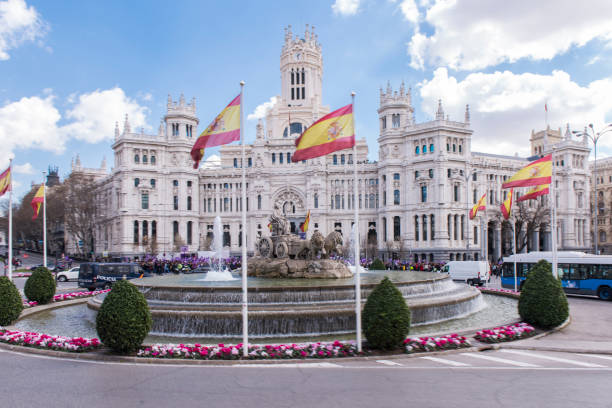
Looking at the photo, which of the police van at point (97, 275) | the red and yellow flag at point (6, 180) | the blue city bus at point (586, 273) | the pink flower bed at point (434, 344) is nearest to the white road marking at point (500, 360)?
the pink flower bed at point (434, 344)

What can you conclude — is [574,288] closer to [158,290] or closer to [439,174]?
[158,290]

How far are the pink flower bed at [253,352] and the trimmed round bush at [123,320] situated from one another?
511mm

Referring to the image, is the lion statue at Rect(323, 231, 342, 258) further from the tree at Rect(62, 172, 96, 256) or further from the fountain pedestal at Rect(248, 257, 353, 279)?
the tree at Rect(62, 172, 96, 256)

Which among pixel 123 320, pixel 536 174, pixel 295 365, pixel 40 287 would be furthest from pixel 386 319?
pixel 40 287

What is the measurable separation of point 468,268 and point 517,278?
5928 mm

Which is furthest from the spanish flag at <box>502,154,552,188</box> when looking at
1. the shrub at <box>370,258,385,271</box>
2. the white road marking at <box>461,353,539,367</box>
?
the white road marking at <box>461,353,539,367</box>

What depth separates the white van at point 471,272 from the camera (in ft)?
130

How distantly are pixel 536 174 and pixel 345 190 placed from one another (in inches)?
2304

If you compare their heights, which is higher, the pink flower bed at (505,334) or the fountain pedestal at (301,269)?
the fountain pedestal at (301,269)

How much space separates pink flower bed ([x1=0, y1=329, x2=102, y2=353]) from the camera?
48.5 feet

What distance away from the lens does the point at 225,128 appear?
52.1 feet

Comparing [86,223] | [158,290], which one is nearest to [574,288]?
[158,290]

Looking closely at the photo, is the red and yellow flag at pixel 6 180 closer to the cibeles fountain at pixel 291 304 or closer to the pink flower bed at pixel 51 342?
the cibeles fountain at pixel 291 304

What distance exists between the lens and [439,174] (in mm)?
72500
